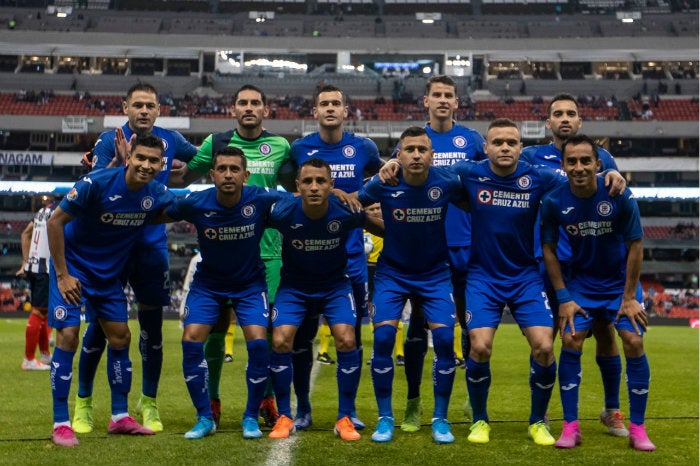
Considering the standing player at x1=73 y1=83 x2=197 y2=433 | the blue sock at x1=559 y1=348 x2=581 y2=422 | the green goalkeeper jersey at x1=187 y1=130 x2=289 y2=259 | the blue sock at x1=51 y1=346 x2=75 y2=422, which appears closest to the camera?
the blue sock at x1=51 y1=346 x2=75 y2=422

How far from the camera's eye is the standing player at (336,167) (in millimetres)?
7141

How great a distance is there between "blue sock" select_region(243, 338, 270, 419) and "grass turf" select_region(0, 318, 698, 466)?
25 cm

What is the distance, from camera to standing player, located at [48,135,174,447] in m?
6.48

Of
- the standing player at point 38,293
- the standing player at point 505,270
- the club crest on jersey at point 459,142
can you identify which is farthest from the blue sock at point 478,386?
the standing player at point 38,293

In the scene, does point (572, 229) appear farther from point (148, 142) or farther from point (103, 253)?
point (103, 253)

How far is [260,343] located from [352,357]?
69 cm

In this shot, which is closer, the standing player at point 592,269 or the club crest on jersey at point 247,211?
the standing player at point 592,269

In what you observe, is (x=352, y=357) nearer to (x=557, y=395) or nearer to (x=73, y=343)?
(x=73, y=343)

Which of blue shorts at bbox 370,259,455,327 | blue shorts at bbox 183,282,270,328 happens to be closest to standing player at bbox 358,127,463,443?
blue shorts at bbox 370,259,455,327

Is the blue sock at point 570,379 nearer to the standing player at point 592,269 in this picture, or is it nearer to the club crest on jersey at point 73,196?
the standing player at point 592,269

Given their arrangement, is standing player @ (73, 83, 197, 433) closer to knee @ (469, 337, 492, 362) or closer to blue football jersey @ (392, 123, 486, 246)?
blue football jersey @ (392, 123, 486, 246)

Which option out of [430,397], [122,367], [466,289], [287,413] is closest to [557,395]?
[430,397]

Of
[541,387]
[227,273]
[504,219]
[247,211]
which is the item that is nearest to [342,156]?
[247,211]

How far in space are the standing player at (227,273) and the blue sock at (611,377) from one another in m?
2.66
